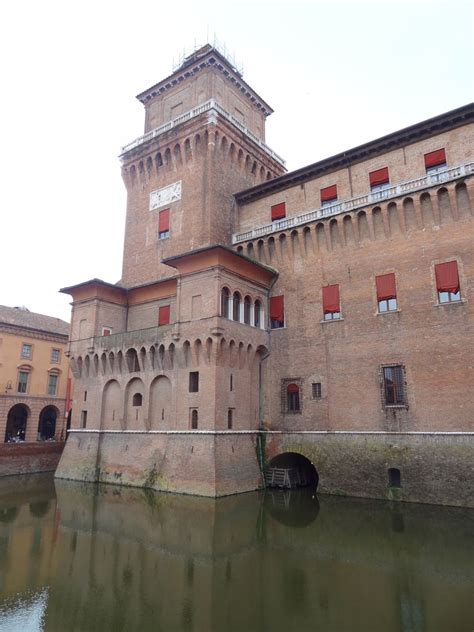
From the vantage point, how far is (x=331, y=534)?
15.9 meters

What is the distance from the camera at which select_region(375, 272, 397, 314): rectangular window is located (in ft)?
77.0

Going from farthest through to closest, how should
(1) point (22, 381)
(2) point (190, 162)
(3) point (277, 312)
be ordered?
(1) point (22, 381), (2) point (190, 162), (3) point (277, 312)

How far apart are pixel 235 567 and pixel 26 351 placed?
115 feet

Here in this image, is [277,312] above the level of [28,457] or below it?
above

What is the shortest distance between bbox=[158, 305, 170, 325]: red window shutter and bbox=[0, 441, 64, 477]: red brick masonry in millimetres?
13347

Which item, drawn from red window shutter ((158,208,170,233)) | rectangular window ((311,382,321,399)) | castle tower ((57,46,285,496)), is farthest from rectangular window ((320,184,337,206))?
red window shutter ((158,208,170,233))

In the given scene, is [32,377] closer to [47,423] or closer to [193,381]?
[47,423]

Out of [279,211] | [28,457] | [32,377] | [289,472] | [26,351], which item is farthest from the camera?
[32,377]

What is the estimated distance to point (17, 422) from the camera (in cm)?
4378

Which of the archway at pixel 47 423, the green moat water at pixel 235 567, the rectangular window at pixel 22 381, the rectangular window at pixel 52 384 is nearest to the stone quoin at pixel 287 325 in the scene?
the green moat water at pixel 235 567

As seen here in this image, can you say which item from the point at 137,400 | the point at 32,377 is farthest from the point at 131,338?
the point at 32,377

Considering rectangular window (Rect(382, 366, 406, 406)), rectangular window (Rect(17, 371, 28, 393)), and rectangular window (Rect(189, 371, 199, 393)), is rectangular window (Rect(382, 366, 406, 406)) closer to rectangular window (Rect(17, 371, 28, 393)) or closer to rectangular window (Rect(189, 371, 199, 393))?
rectangular window (Rect(189, 371, 199, 393))

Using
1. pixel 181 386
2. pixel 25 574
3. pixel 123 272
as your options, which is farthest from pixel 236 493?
pixel 123 272

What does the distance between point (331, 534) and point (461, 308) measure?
38.5 ft
